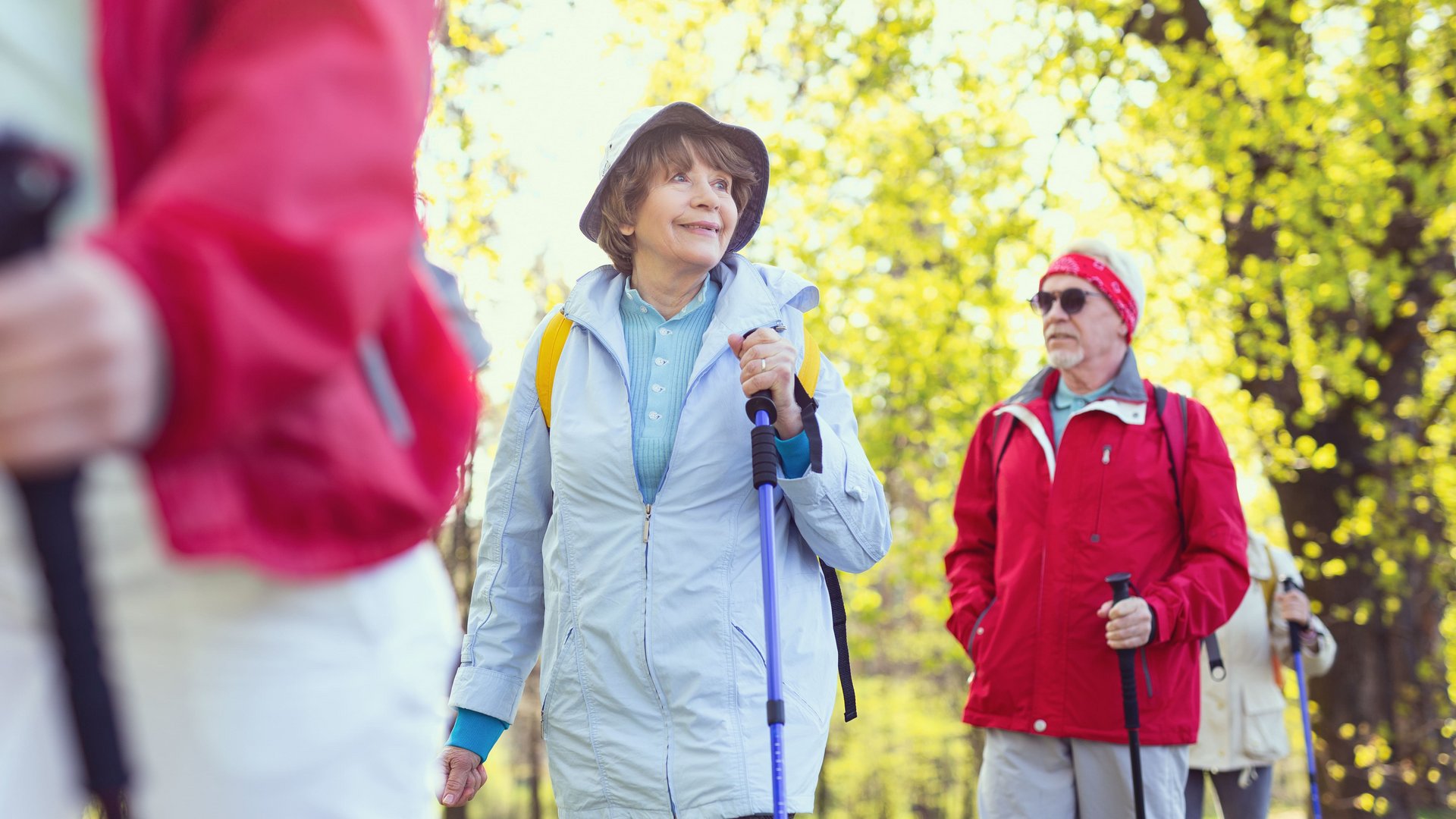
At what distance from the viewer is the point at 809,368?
3.43m

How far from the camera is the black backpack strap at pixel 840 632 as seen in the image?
3443mm

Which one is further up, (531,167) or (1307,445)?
(531,167)

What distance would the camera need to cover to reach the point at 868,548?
329 centimetres

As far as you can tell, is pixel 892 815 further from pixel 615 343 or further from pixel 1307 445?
pixel 615 343

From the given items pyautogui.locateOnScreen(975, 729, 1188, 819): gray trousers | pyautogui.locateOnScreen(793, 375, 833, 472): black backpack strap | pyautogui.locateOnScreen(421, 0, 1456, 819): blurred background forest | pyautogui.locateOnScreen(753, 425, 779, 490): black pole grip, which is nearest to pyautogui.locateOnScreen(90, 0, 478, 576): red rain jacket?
pyautogui.locateOnScreen(753, 425, 779, 490): black pole grip

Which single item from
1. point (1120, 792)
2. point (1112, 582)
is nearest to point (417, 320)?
point (1112, 582)

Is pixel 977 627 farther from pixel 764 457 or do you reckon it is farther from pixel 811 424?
pixel 764 457

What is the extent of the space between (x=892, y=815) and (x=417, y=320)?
55.0ft

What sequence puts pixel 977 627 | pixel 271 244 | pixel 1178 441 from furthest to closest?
1. pixel 977 627
2. pixel 1178 441
3. pixel 271 244

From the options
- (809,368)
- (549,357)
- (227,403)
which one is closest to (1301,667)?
(809,368)

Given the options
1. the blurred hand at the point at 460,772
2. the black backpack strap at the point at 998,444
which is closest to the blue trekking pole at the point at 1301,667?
the black backpack strap at the point at 998,444

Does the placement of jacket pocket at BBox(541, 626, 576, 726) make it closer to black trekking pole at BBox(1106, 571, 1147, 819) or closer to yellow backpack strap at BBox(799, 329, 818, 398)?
yellow backpack strap at BBox(799, 329, 818, 398)

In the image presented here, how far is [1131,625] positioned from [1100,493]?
0.52m

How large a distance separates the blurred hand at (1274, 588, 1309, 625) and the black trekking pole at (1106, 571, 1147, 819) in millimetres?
2468
